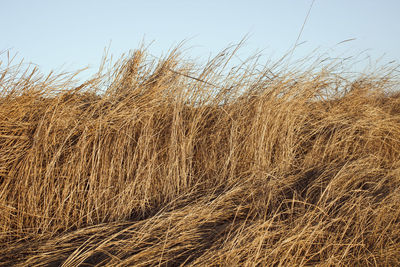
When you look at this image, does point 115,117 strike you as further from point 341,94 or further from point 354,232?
point 341,94

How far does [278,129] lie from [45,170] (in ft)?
5.04

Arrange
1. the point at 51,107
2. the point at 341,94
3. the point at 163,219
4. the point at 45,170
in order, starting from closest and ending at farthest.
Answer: the point at 163,219 < the point at 45,170 < the point at 51,107 < the point at 341,94

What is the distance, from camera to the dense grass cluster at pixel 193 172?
145cm

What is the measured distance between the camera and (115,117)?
7.34ft

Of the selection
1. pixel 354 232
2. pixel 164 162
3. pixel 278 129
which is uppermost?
pixel 278 129

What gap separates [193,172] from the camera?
2088mm

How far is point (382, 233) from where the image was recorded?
1.46 m

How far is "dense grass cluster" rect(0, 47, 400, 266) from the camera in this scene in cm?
145

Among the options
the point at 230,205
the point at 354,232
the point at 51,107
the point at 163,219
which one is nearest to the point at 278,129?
the point at 230,205

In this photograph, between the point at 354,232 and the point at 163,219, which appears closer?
the point at 354,232

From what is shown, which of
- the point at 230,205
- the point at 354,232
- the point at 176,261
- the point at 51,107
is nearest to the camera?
the point at 176,261

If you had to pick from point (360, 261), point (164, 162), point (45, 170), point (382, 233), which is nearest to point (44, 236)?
point (45, 170)

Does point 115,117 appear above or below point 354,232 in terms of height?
above

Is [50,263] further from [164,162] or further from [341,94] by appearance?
[341,94]
